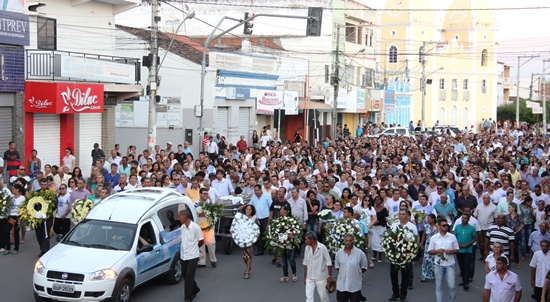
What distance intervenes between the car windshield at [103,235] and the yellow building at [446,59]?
66.5 metres

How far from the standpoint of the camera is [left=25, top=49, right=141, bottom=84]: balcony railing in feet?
77.8

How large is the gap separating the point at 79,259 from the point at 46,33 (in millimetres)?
16224

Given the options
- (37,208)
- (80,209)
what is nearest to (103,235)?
(80,209)

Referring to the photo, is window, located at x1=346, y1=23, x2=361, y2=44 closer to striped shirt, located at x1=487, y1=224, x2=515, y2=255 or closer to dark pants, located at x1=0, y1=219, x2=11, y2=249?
dark pants, located at x1=0, y1=219, x2=11, y2=249

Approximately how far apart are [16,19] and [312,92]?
31290mm

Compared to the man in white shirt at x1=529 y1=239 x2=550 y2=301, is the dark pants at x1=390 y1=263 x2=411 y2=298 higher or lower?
lower

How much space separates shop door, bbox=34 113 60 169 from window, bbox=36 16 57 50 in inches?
97.3

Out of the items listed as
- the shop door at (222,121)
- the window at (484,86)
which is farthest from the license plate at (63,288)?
the window at (484,86)

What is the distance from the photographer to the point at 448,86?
84.1 m

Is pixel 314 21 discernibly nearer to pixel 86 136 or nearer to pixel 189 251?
pixel 86 136

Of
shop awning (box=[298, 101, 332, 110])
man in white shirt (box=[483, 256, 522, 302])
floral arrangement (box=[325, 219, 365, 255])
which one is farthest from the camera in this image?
shop awning (box=[298, 101, 332, 110])

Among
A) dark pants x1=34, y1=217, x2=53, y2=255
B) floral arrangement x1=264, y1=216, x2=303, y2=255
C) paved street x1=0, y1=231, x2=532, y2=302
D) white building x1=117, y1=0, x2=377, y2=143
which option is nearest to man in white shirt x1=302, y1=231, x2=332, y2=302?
paved street x1=0, y1=231, x2=532, y2=302

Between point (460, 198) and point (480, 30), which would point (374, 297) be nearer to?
point (460, 198)

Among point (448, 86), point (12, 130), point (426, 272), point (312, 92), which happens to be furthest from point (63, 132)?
point (448, 86)
